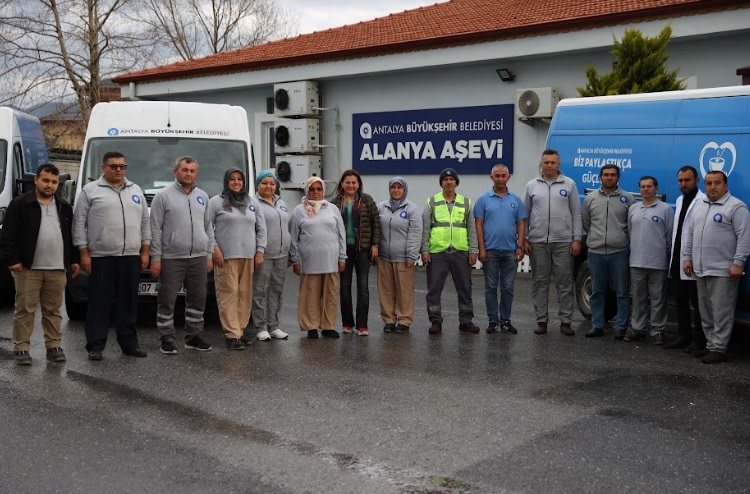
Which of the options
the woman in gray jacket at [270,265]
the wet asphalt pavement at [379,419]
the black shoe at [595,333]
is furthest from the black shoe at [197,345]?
the black shoe at [595,333]

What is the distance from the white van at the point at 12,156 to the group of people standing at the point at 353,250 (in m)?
3.66

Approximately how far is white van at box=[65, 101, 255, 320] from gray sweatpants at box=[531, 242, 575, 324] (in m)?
3.37

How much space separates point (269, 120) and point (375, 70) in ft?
13.0

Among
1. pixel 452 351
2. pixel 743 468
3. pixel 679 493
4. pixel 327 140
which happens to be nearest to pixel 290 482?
pixel 679 493

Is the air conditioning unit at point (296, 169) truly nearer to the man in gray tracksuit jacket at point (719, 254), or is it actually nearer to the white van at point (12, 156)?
Answer: the white van at point (12, 156)

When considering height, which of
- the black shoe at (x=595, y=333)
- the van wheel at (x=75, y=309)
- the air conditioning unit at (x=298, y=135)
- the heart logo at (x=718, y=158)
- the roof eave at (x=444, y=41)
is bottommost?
the black shoe at (x=595, y=333)

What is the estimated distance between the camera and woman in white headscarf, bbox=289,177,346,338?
9758mm

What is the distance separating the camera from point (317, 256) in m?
9.76

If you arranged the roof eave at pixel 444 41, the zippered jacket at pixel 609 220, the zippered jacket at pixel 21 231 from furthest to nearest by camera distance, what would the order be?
the roof eave at pixel 444 41 < the zippered jacket at pixel 609 220 < the zippered jacket at pixel 21 231

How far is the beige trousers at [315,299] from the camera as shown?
989 cm

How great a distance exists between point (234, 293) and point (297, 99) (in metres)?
12.7

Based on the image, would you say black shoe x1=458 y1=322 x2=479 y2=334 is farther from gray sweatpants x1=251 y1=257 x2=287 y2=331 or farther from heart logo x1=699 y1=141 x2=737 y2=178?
heart logo x1=699 y1=141 x2=737 y2=178

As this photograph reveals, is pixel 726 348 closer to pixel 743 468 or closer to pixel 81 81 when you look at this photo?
pixel 743 468

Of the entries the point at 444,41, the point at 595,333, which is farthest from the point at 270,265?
the point at 444,41
